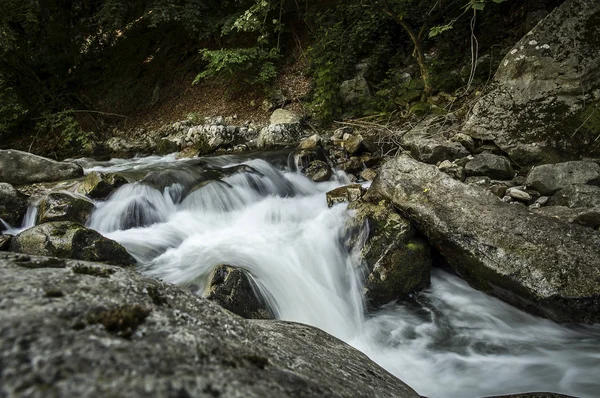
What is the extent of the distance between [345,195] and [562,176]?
10.3 feet

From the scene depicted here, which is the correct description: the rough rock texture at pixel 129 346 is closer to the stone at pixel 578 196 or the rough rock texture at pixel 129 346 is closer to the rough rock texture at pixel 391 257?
the rough rock texture at pixel 391 257

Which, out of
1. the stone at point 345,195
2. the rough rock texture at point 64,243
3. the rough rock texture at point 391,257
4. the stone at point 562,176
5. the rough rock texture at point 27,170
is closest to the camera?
the rough rock texture at point 64,243

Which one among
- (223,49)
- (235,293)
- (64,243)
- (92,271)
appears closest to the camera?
(92,271)

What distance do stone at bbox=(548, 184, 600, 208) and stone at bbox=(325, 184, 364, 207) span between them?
2.72 meters

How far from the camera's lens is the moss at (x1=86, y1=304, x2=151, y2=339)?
109cm

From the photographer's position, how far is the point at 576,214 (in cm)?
405

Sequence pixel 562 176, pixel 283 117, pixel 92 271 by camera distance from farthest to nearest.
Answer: pixel 283 117 → pixel 562 176 → pixel 92 271

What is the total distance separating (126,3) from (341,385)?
13.5m

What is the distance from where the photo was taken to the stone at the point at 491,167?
18.2 feet

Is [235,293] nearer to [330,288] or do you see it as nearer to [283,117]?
[330,288]

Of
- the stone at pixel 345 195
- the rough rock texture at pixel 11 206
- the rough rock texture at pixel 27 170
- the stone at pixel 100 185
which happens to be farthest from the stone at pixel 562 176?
the rough rock texture at pixel 27 170

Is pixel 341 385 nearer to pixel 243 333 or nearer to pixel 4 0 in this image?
pixel 243 333

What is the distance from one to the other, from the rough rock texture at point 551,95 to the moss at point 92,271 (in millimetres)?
6404

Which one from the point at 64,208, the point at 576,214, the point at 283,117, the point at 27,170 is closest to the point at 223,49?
the point at 283,117
